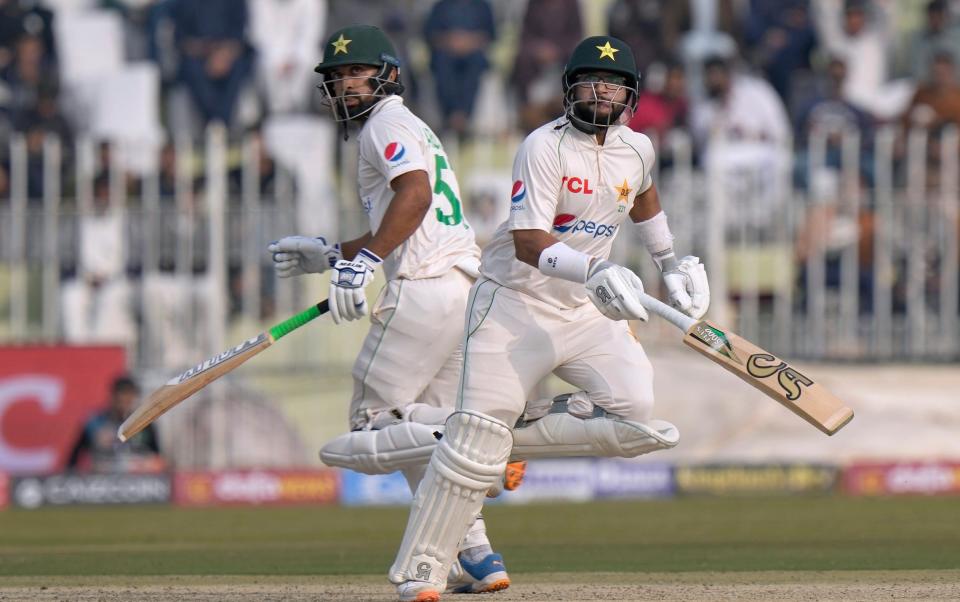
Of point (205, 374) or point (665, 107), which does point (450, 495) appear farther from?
point (665, 107)

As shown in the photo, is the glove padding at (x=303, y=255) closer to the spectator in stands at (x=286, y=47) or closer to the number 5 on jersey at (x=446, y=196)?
the number 5 on jersey at (x=446, y=196)

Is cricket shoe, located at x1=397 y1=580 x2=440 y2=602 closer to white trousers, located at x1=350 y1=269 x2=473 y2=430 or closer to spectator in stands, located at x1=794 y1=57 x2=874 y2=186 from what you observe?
white trousers, located at x1=350 y1=269 x2=473 y2=430

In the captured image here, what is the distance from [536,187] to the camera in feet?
17.7

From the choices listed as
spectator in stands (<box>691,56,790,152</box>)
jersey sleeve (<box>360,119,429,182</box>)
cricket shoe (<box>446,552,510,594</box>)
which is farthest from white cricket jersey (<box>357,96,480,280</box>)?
spectator in stands (<box>691,56,790,152</box>)

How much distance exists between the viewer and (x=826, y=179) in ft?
42.8

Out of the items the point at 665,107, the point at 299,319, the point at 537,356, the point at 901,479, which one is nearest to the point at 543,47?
the point at 665,107

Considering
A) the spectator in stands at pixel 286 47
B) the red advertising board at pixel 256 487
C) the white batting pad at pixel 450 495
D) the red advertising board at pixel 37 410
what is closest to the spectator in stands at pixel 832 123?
the spectator in stands at pixel 286 47

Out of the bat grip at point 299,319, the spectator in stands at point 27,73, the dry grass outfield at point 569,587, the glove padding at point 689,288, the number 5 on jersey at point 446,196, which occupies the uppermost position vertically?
the spectator in stands at point 27,73

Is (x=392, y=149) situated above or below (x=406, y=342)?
above

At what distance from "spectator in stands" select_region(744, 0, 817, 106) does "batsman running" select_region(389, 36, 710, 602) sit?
8899 mm

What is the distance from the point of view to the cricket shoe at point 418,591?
525 centimetres

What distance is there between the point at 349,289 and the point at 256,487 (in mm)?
7059

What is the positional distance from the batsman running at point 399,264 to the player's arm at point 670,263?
70cm

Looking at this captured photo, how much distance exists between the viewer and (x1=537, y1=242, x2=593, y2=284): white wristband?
521 cm
